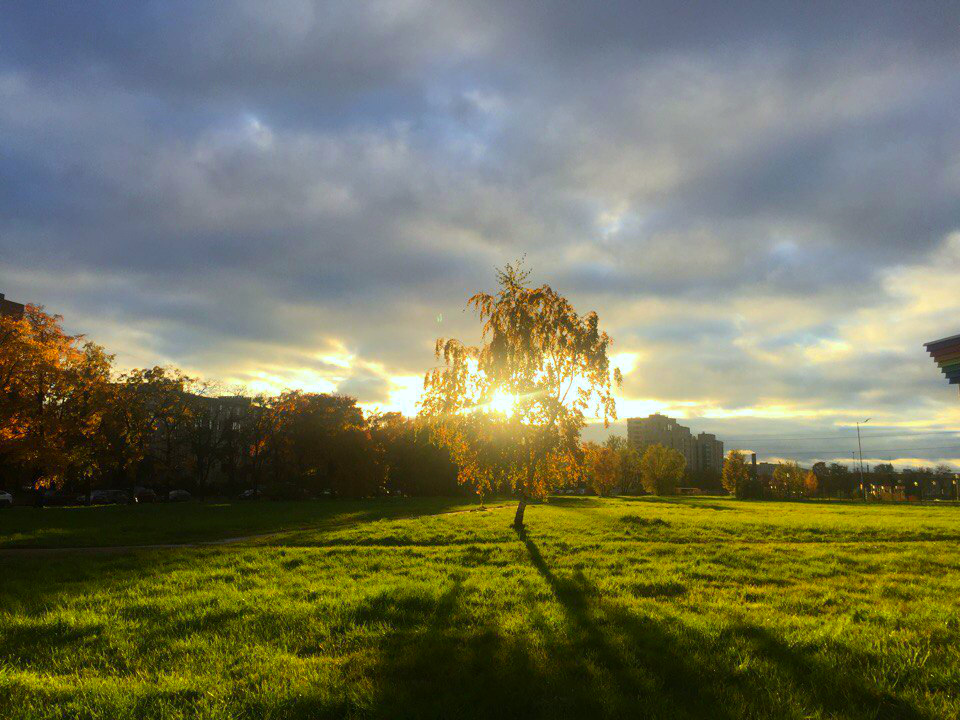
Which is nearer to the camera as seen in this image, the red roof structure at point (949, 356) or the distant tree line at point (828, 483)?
the red roof structure at point (949, 356)

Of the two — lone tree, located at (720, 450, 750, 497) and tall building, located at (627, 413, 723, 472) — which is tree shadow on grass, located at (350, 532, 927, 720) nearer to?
lone tree, located at (720, 450, 750, 497)

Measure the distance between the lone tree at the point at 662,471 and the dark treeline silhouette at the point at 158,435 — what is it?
33150mm

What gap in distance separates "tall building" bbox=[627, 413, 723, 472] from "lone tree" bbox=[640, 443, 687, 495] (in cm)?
9345

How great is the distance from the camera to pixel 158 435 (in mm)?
73375

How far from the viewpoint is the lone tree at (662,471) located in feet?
275

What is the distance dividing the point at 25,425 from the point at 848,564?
38.3 m

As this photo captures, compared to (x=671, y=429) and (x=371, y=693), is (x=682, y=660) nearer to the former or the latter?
(x=371, y=693)

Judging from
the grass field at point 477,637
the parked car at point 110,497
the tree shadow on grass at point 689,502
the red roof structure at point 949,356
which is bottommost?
the parked car at point 110,497

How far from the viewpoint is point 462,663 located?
5754mm

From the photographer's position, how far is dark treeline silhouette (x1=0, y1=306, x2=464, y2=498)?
31.7 meters

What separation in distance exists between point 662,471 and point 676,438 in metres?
107

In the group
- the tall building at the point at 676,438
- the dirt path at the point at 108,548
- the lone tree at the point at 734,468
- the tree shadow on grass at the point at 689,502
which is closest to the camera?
the dirt path at the point at 108,548

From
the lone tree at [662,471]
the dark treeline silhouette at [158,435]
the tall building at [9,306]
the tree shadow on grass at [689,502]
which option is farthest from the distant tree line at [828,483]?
the tall building at [9,306]

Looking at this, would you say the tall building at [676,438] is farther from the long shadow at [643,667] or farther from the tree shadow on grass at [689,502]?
the long shadow at [643,667]
